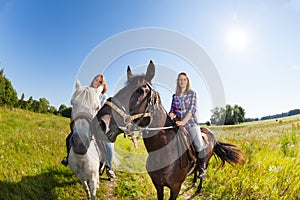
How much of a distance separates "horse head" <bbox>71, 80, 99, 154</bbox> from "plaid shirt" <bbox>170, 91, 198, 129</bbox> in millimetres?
1662

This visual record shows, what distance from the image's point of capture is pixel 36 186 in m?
4.79

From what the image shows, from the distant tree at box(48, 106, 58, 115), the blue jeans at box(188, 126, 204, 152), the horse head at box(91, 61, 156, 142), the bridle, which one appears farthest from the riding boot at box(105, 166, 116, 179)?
the distant tree at box(48, 106, 58, 115)

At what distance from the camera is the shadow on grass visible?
177 inches

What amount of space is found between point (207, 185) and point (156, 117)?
11.5 ft

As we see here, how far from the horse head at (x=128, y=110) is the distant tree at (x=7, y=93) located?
44.5 metres

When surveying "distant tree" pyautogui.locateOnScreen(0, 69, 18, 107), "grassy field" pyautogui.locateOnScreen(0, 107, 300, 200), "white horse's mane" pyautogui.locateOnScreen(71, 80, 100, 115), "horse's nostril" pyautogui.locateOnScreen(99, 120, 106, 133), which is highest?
"distant tree" pyautogui.locateOnScreen(0, 69, 18, 107)

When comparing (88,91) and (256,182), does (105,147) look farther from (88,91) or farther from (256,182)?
(256,182)

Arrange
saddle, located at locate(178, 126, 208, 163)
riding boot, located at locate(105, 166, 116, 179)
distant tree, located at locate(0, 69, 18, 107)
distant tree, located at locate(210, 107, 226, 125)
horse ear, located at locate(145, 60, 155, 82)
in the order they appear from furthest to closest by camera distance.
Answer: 1. distant tree, located at locate(0, 69, 18, 107)
2. riding boot, located at locate(105, 166, 116, 179)
3. distant tree, located at locate(210, 107, 226, 125)
4. saddle, located at locate(178, 126, 208, 163)
5. horse ear, located at locate(145, 60, 155, 82)

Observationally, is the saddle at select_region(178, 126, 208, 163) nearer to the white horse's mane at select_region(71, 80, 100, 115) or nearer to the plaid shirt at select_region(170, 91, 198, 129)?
the plaid shirt at select_region(170, 91, 198, 129)

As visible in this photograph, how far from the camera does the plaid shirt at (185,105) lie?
4.12 metres

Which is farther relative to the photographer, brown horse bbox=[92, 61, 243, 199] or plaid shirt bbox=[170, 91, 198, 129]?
plaid shirt bbox=[170, 91, 198, 129]

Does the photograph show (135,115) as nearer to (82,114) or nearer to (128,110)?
(128,110)

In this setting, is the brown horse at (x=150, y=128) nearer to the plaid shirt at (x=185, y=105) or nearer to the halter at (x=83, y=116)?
the plaid shirt at (x=185, y=105)

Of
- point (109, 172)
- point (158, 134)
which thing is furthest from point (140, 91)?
point (109, 172)
